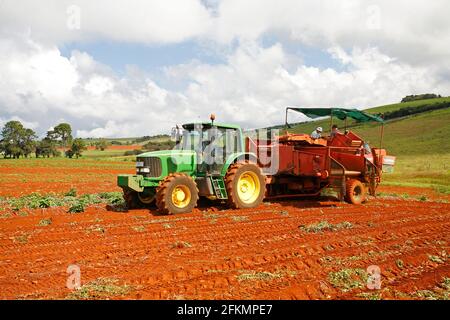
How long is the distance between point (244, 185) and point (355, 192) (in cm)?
410

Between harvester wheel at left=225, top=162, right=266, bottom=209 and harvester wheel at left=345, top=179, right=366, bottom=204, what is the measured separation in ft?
10.2

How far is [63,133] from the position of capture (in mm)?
79125

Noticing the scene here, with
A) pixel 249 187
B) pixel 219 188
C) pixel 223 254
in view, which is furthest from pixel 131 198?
pixel 223 254

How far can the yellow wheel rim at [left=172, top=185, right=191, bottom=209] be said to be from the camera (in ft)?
34.8

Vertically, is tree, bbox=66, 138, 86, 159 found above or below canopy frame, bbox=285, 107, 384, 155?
above

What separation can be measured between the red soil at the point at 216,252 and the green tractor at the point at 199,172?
2.23 ft

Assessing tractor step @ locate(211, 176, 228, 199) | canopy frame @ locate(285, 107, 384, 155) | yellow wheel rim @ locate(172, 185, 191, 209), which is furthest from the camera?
canopy frame @ locate(285, 107, 384, 155)

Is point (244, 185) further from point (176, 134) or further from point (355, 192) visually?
point (355, 192)

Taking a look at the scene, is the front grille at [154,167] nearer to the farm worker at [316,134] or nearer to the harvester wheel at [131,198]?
the harvester wheel at [131,198]

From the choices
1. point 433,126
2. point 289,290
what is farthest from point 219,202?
point 433,126

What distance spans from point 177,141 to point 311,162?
445 centimetres

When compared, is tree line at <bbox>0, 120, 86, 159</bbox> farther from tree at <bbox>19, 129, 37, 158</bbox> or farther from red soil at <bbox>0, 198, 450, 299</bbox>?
red soil at <bbox>0, 198, 450, 299</bbox>

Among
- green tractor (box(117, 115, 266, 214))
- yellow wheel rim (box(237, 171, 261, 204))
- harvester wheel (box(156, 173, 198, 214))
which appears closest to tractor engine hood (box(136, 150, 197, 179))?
green tractor (box(117, 115, 266, 214))

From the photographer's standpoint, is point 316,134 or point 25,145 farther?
point 25,145
